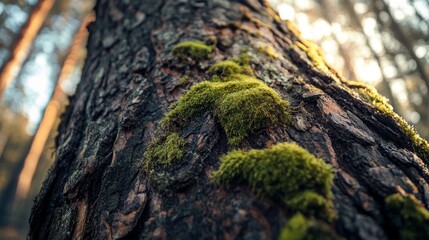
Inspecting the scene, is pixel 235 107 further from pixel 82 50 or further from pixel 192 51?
pixel 82 50

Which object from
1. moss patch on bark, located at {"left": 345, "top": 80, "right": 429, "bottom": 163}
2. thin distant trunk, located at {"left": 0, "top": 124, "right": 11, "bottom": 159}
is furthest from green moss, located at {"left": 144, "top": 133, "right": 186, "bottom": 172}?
thin distant trunk, located at {"left": 0, "top": 124, "right": 11, "bottom": 159}

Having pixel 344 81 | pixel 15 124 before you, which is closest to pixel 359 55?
pixel 344 81

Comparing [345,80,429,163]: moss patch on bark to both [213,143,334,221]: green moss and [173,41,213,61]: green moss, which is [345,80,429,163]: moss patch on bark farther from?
[173,41,213,61]: green moss

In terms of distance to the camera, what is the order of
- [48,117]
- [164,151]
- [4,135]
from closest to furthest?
1. [164,151]
2. [48,117]
3. [4,135]

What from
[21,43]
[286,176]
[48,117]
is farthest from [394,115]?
[48,117]

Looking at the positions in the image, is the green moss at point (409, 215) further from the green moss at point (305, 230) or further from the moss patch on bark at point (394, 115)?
the moss patch on bark at point (394, 115)

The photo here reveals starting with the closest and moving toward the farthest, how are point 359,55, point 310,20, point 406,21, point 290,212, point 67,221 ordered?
point 290,212, point 67,221, point 406,21, point 359,55, point 310,20

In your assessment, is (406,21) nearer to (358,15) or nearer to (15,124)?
(358,15)
